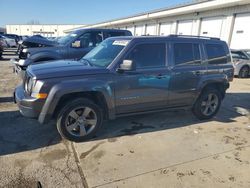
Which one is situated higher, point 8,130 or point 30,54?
point 30,54

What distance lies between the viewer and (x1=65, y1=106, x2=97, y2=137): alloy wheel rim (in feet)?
13.2

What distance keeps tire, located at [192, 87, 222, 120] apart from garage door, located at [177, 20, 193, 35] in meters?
17.3

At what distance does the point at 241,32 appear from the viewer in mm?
15945

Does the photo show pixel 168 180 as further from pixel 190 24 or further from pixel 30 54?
pixel 190 24

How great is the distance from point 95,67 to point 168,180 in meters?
2.34

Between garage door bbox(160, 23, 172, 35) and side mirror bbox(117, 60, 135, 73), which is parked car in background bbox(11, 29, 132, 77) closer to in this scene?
side mirror bbox(117, 60, 135, 73)

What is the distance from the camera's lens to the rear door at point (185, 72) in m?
4.83

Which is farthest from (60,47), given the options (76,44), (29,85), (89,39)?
(29,85)

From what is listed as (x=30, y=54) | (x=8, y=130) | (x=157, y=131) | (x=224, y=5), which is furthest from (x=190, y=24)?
(x=8, y=130)

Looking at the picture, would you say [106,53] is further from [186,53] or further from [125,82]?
[186,53]

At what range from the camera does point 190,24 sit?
21.4m

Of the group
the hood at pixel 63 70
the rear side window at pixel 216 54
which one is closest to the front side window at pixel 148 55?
the hood at pixel 63 70

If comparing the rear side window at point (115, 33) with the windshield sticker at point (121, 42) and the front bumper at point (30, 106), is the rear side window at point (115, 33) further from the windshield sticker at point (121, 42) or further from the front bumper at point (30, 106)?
the front bumper at point (30, 106)

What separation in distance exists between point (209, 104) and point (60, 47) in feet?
17.6
